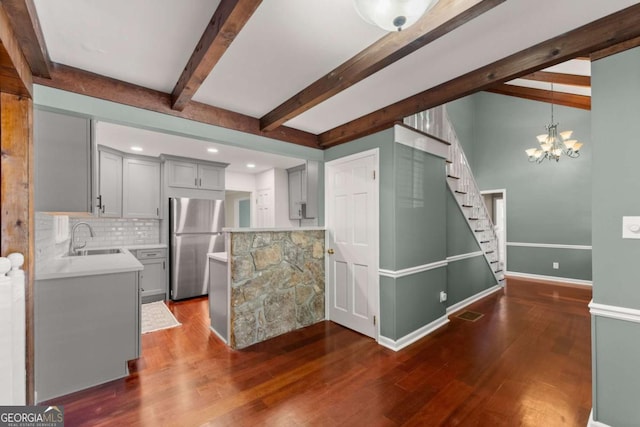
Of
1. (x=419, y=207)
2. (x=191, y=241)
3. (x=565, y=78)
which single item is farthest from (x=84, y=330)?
(x=565, y=78)

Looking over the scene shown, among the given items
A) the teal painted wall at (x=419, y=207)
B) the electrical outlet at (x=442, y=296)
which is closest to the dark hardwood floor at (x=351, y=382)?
the electrical outlet at (x=442, y=296)

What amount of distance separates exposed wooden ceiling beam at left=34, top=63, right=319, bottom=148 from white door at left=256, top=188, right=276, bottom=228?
8.36ft

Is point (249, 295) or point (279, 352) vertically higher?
point (249, 295)

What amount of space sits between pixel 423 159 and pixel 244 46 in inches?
87.2

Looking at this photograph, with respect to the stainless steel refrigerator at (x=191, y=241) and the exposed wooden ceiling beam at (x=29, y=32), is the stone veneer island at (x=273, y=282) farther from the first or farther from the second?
the stainless steel refrigerator at (x=191, y=241)

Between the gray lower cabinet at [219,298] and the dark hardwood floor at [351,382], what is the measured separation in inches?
6.0

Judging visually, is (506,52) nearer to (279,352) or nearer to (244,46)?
(244,46)

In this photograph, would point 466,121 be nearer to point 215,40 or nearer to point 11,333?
point 215,40

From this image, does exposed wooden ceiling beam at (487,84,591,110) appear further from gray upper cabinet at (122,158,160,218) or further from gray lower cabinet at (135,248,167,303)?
gray lower cabinet at (135,248,167,303)

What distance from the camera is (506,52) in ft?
5.81

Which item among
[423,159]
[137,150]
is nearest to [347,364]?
[423,159]

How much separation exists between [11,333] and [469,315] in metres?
4.34

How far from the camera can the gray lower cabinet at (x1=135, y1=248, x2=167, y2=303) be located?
4133mm

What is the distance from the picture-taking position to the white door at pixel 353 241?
2.96 m
